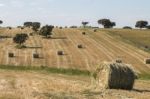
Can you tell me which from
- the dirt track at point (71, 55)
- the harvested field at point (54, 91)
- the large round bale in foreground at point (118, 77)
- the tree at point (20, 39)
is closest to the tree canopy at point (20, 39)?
the tree at point (20, 39)

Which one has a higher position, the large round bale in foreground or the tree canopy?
the large round bale in foreground

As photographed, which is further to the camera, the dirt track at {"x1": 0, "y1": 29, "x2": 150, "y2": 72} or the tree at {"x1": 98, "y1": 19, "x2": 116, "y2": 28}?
the tree at {"x1": 98, "y1": 19, "x2": 116, "y2": 28}

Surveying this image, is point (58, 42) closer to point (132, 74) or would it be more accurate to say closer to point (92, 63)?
point (92, 63)

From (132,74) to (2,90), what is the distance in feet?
21.6

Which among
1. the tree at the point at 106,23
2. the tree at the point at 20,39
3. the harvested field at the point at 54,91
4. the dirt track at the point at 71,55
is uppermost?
the harvested field at the point at 54,91

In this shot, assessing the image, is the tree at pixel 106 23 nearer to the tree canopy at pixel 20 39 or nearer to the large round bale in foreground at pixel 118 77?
the tree canopy at pixel 20 39

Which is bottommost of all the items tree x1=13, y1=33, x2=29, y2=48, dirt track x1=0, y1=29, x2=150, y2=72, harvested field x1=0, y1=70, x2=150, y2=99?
dirt track x1=0, y1=29, x2=150, y2=72

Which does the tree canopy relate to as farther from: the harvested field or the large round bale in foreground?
the large round bale in foreground

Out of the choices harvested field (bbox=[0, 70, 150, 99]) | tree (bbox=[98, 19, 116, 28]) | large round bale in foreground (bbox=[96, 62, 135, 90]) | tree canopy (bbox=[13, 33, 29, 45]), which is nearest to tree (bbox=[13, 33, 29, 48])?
tree canopy (bbox=[13, 33, 29, 45])

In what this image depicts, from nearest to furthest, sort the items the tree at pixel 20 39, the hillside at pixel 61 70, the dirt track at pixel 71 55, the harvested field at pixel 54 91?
the harvested field at pixel 54 91 < the hillside at pixel 61 70 < the dirt track at pixel 71 55 < the tree at pixel 20 39

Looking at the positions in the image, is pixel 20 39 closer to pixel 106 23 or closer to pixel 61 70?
pixel 61 70

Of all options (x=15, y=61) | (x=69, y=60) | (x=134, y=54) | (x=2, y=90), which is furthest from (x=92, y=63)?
(x=2, y=90)

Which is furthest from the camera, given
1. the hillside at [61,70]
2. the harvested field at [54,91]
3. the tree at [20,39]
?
the tree at [20,39]

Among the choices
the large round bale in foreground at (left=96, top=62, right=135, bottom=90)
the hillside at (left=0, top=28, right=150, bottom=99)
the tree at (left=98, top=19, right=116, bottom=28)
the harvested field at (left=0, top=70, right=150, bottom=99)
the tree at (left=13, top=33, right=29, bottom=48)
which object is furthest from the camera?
the tree at (left=98, top=19, right=116, bottom=28)
